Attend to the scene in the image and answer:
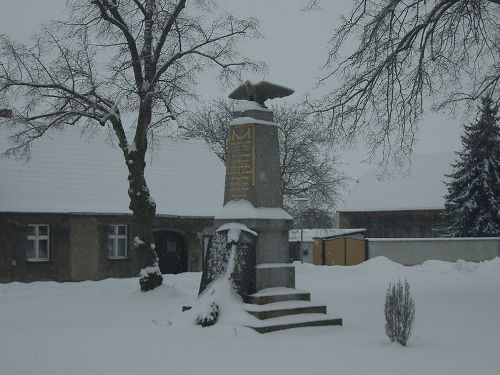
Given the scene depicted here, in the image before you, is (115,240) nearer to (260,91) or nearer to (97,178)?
(97,178)

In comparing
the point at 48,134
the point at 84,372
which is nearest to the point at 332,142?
the point at 84,372

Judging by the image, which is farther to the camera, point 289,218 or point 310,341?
point 289,218

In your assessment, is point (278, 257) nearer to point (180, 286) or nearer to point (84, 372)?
point (84, 372)

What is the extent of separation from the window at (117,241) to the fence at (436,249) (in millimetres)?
12781

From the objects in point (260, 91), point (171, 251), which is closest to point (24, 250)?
point (171, 251)

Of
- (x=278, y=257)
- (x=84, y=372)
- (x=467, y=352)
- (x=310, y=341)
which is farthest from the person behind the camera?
(x=278, y=257)

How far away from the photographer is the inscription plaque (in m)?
12.1

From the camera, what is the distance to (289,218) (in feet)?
39.9

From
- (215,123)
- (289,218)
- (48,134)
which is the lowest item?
(289,218)

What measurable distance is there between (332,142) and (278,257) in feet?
16.7

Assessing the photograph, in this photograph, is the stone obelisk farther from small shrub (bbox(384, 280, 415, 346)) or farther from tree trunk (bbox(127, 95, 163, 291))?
tree trunk (bbox(127, 95, 163, 291))

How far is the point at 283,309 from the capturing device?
11.1m

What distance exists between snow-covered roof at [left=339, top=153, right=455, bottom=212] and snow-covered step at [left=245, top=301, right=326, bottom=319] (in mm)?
31027

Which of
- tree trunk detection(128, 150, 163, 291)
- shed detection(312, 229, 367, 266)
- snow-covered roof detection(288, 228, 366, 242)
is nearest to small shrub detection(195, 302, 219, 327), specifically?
tree trunk detection(128, 150, 163, 291)
